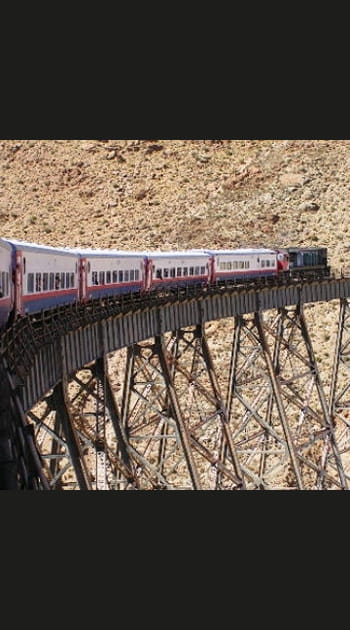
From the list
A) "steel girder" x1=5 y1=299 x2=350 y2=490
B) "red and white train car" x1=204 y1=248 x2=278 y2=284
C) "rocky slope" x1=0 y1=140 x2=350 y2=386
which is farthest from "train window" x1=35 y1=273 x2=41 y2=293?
"rocky slope" x1=0 y1=140 x2=350 y2=386

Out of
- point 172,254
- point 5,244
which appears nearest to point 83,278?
point 5,244

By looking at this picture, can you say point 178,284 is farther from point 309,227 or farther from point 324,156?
point 324,156

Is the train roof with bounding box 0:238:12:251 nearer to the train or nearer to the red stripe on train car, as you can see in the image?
the train

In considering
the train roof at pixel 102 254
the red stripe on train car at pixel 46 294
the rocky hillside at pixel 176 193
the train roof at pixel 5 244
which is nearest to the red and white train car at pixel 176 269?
the train roof at pixel 102 254

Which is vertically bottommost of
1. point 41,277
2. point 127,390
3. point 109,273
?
point 127,390

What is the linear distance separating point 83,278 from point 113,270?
332 centimetres

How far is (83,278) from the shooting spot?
36.1 metres

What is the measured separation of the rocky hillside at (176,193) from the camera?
3797 inches

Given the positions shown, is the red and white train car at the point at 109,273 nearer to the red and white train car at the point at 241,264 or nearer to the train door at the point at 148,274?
the train door at the point at 148,274

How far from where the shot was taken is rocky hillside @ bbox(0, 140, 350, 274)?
3797 inches

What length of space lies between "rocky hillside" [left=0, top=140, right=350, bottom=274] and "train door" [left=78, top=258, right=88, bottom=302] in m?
54.1

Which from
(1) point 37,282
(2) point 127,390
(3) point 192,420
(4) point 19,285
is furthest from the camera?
(3) point 192,420

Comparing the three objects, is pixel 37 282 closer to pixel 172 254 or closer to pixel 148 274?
pixel 148 274

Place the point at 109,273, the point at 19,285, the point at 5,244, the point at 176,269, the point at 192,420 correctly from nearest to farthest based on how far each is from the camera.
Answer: the point at 5,244 < the point at 19,285 < the point at 109,273 < the point at 176,269 < the point at 192,420
